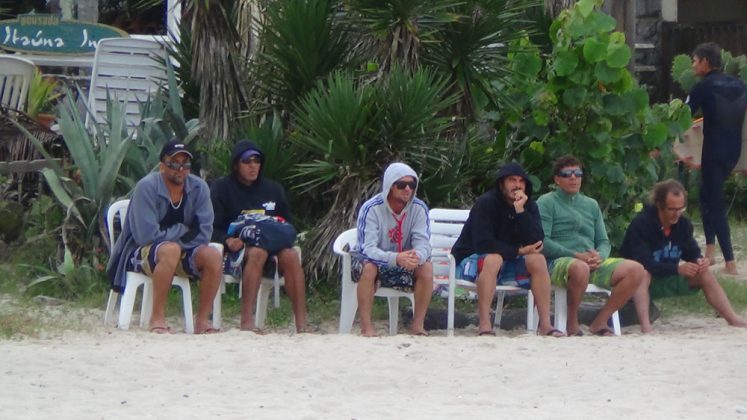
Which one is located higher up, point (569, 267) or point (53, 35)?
point (53, 35)

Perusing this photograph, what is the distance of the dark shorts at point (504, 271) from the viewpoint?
8.34 meters

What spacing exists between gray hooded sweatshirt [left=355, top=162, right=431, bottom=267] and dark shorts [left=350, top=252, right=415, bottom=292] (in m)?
0.03

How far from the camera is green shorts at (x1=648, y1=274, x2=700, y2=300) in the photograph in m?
8.71

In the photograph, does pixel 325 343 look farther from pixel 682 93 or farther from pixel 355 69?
pixel 682 93

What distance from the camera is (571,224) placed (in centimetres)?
862

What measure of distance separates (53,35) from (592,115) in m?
5.08

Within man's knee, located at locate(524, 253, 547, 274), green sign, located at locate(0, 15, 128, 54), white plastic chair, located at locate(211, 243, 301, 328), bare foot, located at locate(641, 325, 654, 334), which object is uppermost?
green sign, located at locate(0, 15, 128, 54)

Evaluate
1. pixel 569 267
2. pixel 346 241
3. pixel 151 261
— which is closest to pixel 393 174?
pixel 346 241

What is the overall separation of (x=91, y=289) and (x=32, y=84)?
8.98 ft

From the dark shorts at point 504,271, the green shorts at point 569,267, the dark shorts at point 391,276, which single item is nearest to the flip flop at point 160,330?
the dark shorts at point 391,276

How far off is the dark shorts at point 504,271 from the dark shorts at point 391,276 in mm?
391

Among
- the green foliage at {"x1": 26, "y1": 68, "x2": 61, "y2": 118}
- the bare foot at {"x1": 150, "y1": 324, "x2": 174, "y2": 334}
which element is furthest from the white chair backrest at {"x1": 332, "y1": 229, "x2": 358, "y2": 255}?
the green foliage at {"x1": 26, "y1": 68, "x2": 61, "y2": 118}

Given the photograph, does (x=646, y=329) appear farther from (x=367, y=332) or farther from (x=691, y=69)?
(x=691, y=69)

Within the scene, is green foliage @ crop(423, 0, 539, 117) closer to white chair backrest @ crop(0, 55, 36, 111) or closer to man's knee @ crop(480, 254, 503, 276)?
man's knee @ crop(480, 254, 503, 276)
